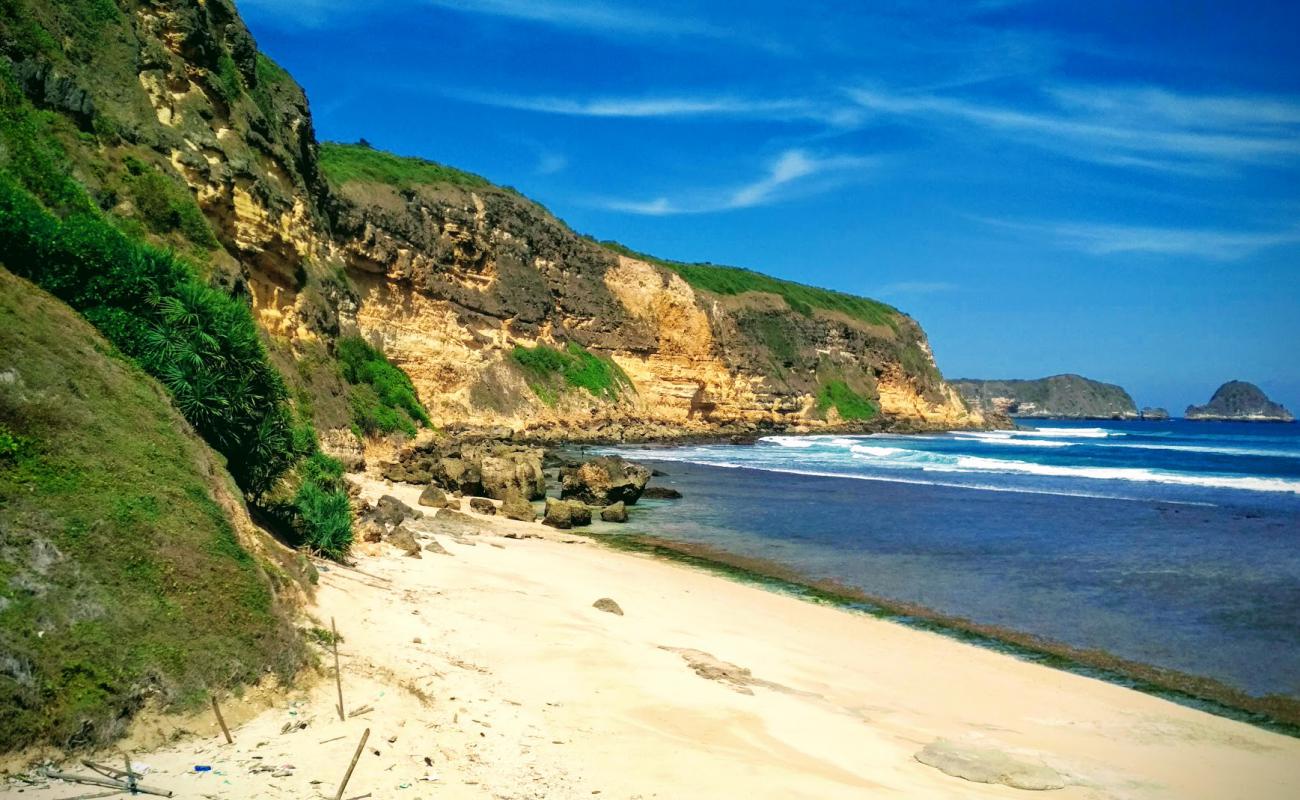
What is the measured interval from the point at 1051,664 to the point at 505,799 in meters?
8.43

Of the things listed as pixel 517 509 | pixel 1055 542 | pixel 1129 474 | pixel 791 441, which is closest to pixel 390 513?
pixel 517 509

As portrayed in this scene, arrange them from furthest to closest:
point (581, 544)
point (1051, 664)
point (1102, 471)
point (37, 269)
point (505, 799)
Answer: point (1102, 471) < point (581, 544) < point (1051, 664) < point (37, 269) < point (505, 799)

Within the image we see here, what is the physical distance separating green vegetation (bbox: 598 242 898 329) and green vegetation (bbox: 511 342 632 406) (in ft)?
65.9

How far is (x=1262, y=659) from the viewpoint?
438 inches

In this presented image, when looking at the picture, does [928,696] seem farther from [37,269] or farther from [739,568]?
[37,269]

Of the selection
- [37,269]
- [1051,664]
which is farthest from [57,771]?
[1051,664]

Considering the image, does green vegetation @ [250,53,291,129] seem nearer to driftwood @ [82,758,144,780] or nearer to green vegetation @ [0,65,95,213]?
green vegetation @ [0,65,95,213]

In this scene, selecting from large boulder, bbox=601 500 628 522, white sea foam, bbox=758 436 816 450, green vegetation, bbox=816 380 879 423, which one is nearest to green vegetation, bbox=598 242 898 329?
green vegetation, bbox=816 380 879 423

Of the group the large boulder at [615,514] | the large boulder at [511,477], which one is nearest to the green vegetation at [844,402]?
the large boulder at [511,477]

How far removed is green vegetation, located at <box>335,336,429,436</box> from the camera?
29.5 meters

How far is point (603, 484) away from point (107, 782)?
21.7m

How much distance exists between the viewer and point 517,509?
22.0 m

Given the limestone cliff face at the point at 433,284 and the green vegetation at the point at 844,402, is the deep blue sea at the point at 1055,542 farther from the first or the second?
the green vegetation at the point at 844,402

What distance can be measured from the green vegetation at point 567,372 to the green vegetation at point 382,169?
41.2 feet
